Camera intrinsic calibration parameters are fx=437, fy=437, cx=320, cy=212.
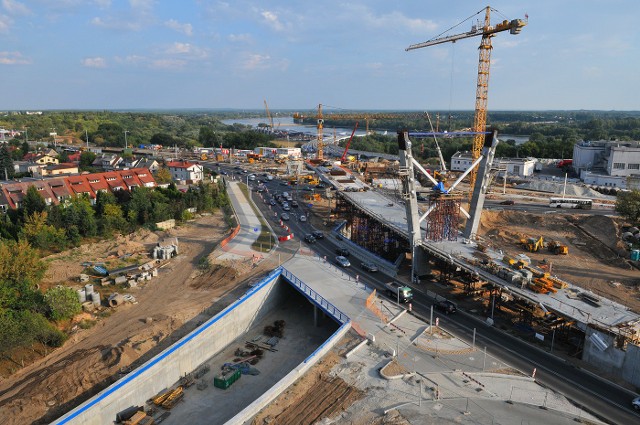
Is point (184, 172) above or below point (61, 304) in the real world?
above

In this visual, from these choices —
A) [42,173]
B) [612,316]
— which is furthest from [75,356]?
[42,173]

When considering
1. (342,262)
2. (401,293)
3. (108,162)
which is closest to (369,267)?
(342,262)

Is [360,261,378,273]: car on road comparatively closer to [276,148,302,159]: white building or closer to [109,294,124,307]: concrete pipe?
[109,294,124,307]: concrete pipe

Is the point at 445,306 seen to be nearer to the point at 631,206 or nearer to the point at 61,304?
the point at 61,304

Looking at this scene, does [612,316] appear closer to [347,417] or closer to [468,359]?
[468,359]

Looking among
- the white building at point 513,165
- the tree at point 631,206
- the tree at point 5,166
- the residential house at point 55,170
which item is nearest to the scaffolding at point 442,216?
the tree at point 631,206

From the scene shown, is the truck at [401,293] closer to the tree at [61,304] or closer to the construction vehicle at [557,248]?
the construction vehicle at [557,248]
